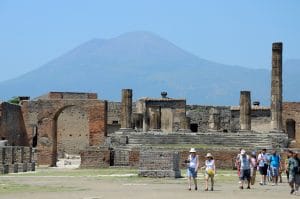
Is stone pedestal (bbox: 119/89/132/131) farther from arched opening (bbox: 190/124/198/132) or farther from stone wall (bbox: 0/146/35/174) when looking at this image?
arched opening (bbox: 190/124/198/132)

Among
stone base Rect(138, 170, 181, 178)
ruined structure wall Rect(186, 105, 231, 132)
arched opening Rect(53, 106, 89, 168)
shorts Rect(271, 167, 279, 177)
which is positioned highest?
ruined structure wall Rect(186, 105, 231, 132)

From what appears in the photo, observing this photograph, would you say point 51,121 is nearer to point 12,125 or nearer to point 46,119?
point 46,119

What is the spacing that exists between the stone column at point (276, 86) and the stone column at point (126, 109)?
941 centimetres

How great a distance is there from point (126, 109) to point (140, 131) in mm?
4912

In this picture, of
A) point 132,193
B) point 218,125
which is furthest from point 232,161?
point 218,125

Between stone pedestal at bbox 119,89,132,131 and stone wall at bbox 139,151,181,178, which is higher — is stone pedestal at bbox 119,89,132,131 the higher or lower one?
the higher one

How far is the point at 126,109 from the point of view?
173 ft

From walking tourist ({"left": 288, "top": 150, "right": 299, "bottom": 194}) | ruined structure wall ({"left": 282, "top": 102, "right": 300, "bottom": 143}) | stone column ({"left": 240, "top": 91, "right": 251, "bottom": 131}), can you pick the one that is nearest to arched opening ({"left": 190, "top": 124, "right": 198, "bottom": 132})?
ruined structure wall ({"left": 282, "top": 102, "right": 300, "bottom": 143})

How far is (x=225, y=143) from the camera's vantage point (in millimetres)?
46375

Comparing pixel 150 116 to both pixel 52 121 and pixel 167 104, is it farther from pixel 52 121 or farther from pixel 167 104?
pixel 52 121

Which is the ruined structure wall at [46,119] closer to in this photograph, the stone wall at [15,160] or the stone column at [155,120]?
the stone column at [155,120]

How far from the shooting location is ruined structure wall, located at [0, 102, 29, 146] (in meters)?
51.4

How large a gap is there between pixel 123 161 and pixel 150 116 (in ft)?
76.6

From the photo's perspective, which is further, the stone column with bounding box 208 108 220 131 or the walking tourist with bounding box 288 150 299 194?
the stone column with bounding box 208 108 220 131
